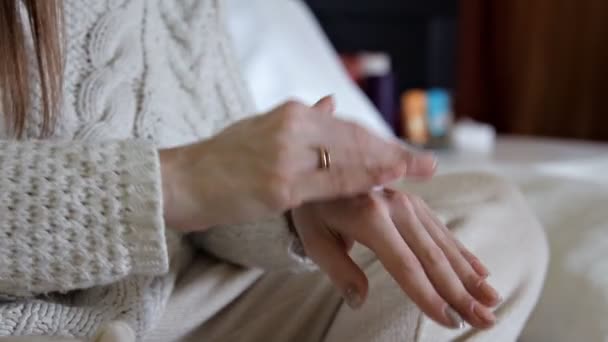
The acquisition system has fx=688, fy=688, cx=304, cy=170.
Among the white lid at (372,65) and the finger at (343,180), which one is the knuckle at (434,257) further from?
the white lid at (372,65)

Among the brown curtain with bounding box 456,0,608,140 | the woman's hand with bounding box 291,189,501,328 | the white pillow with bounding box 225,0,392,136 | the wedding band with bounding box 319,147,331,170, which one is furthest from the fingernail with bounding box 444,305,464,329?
the brown curtain with bounding box 456,0,608,140

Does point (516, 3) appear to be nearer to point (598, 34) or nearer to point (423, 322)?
point (598, 34)

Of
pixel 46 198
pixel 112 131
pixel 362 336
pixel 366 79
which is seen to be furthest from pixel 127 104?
pixel 366 79

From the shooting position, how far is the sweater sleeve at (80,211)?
435 millimetres

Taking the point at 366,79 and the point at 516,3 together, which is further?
the point at 516,3

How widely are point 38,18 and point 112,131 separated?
0.34ft

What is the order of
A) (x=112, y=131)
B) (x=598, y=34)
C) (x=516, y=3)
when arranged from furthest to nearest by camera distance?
(x=516, y=3) → (x=598, y=34) → (x=112, y=131)

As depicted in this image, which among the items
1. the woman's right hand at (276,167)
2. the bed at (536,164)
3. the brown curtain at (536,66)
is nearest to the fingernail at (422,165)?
the woman's right hand at (276,167)

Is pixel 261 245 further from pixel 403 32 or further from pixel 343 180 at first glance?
pixel 403 32

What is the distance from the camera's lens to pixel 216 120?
703 mm

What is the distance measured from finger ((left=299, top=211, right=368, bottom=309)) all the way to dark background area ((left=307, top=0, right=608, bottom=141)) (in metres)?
1.32

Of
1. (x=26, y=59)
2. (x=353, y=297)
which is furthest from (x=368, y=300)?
(x=26, y=59)

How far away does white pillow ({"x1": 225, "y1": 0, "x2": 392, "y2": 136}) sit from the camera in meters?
1.19

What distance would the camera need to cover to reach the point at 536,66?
2.09 meters
